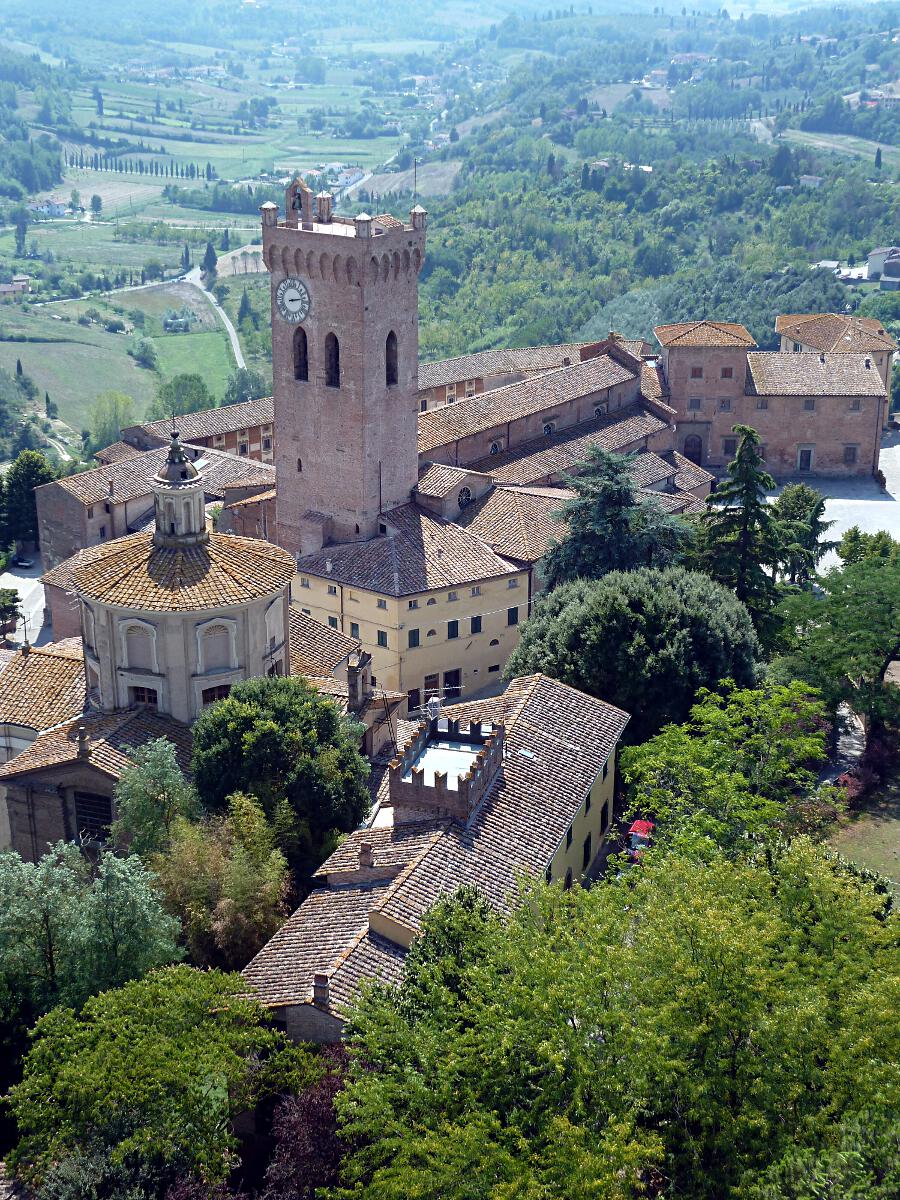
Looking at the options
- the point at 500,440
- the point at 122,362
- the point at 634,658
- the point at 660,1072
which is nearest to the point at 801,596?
the point at 634,658

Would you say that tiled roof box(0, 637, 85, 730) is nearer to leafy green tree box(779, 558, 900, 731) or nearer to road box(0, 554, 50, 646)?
leafy green tree box(779, 558, 900, 731)

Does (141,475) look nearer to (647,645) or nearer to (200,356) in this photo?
(647,645)

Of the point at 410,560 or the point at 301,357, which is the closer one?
the point at 410,560

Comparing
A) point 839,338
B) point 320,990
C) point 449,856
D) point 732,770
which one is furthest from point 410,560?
point 839,338

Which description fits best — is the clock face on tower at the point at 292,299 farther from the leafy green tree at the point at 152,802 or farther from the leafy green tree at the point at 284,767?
the leafy green tree at the point at 152,802

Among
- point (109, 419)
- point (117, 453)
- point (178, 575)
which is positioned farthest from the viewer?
point (109, 419)

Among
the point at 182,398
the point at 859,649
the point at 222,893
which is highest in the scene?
the point at 859,649
